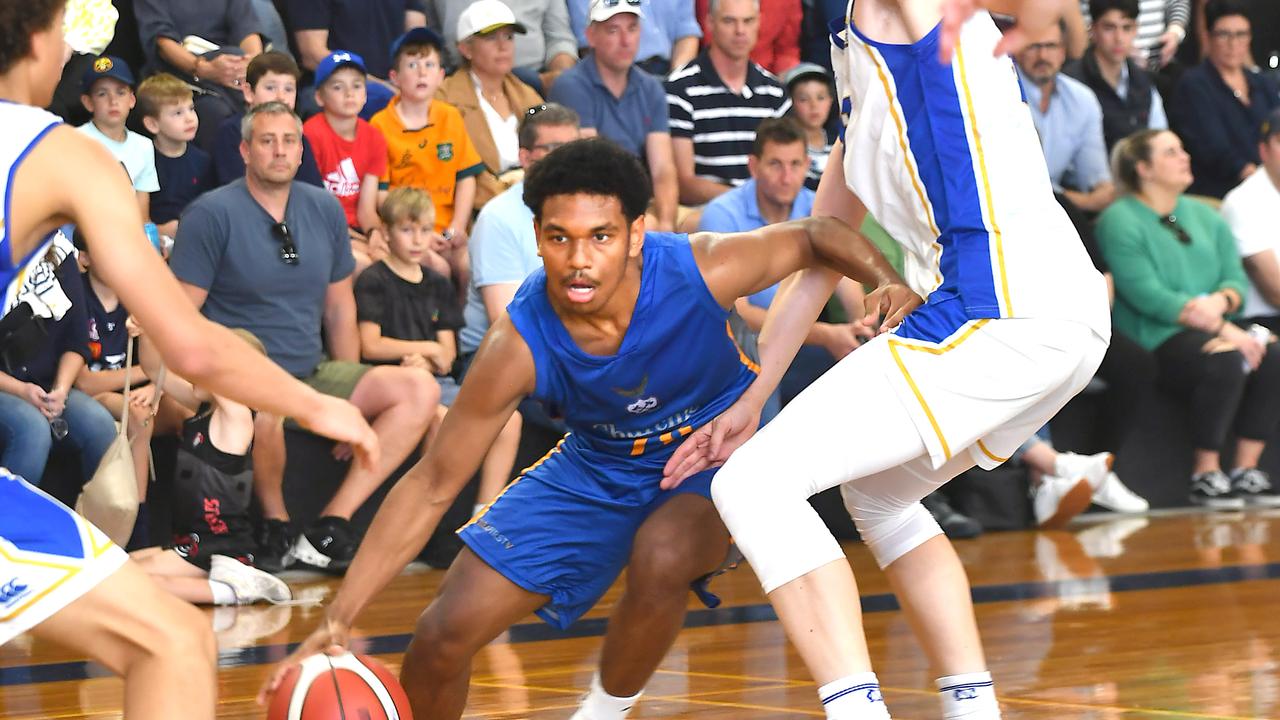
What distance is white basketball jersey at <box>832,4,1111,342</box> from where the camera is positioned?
3293 mm

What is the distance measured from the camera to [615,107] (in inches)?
333

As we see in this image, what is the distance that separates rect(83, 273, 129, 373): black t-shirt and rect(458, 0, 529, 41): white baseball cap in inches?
103

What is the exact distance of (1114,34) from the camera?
975 centimetres

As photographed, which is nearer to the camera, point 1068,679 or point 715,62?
point 1068,679

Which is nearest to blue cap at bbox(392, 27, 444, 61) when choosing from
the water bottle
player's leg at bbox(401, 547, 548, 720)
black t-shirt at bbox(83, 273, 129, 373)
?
black t-shirt at bbox(83, 273, 129, 373)

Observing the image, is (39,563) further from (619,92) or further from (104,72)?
(619,92)

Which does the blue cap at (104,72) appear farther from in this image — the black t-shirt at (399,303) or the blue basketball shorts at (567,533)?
the blue basketball shorts at (567,533)

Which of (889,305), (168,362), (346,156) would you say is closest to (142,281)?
(168,362)

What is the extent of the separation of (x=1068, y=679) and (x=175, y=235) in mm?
4301

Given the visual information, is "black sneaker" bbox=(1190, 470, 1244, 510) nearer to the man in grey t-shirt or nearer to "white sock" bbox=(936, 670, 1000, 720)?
the man in grey t-shirt

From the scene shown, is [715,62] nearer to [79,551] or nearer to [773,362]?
[773,362]

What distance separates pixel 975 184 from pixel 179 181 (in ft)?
16.9

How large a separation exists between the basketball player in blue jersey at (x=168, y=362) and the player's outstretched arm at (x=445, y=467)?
894 millimetres

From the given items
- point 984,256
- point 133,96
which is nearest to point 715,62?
point 133,96
